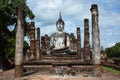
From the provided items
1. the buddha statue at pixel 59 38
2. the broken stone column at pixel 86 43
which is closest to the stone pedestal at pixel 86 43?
the broken stone column at pixel 86 43

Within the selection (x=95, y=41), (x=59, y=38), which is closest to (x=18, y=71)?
(x=95, y=41)

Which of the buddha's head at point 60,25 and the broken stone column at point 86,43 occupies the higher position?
the buddha's head at point 60,25

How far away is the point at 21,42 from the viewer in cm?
1493

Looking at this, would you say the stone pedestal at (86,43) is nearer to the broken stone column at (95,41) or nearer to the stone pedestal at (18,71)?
the broken stone column at (95,41)

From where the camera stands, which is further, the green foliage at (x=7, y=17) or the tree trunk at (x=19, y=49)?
the green foliage at (x=7, y=17)

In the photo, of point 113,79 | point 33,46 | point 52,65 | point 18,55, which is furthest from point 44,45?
point 113,79

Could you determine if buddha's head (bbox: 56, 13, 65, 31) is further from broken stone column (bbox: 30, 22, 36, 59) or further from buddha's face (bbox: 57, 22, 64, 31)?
broken stone column (bbox: 30, 22, 36, 59)

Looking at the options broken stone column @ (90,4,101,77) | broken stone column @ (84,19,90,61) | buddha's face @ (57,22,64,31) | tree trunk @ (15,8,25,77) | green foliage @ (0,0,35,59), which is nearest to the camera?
tree trunk @ (15,8,25,77)

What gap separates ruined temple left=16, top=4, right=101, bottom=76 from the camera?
598 inches

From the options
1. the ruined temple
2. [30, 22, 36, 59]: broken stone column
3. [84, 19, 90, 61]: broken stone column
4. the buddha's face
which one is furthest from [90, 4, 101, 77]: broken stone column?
the buddha's face

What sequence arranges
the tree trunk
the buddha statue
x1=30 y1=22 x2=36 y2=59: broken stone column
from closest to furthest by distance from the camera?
the tree trunk
x1=30 y1=22 x2=36 y2=59: broken stone column
the buddha statue

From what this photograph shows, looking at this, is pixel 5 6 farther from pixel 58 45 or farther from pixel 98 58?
pixel 58 45

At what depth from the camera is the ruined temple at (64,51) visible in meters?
15.2

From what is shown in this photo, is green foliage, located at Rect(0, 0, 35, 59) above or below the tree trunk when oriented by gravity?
above
